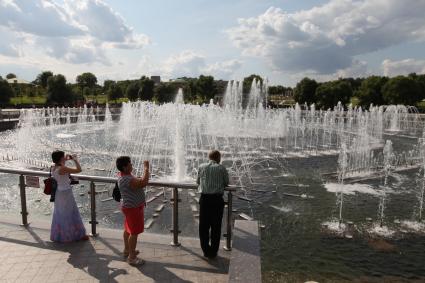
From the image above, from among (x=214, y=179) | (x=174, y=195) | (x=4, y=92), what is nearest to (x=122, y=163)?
(x=174, y=195)

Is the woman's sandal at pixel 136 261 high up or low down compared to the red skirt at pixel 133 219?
down

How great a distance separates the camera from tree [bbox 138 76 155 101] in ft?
292

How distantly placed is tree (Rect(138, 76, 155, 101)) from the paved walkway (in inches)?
3322

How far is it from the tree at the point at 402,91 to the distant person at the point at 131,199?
64.9 metres

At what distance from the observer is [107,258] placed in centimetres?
561

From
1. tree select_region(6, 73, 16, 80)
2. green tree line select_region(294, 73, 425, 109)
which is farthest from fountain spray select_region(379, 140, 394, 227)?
tree select_region(6, 73, 16, 80)

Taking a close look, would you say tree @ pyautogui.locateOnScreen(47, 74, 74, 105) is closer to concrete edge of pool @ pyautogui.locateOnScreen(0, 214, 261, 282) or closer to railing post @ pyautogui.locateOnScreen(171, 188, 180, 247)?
concrete edge of pool @ pyautogui.locateOnScreen(0, 214, 261, 282)

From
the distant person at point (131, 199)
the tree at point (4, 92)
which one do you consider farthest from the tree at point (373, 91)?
the distant person at point (131, 199)

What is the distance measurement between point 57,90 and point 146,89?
24.7 meters

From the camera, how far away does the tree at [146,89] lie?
88.9 meters

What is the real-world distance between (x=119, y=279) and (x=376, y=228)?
8019 millimetres

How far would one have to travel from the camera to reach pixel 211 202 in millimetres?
5508

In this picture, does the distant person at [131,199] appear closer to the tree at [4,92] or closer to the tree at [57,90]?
the tree at [4,92]

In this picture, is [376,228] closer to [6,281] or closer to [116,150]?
[6,281]
